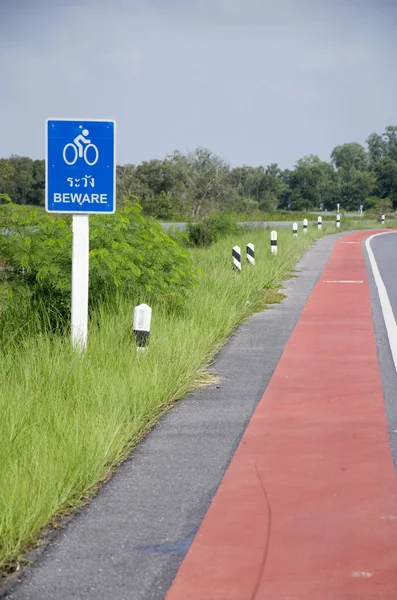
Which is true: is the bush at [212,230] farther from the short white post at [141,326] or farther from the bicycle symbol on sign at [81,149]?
the bicycle symbol on sign at [81,149]

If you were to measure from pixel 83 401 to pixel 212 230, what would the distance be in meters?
27.6

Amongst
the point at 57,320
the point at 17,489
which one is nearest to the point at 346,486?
the point at 17,489

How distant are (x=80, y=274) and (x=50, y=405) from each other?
260 cm

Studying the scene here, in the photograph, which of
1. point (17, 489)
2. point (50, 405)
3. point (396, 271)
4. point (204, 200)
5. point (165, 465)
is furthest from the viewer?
point (204, 200)

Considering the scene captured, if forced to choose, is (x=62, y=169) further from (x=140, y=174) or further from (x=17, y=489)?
(x=140, y=174)

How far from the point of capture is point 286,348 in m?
10.8

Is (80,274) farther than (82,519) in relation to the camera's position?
Yes

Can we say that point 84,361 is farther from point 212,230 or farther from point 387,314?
point 212,230

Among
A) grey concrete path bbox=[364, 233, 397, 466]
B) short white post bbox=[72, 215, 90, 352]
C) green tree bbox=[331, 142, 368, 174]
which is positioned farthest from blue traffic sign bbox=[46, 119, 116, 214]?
green tree bbox=[331, 142, 368, 174]

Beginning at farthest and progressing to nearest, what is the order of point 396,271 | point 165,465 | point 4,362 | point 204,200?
point 204,200 < point 396,271 < point 4,362 < point 165,465

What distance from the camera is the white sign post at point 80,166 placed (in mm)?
8844

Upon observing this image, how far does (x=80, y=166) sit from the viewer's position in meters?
8.88

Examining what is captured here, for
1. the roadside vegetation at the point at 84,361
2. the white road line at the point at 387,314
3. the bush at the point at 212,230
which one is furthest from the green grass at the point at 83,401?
the bush at the point at 212,230

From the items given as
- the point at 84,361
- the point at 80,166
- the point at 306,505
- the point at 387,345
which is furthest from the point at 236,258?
the point at 306,505
